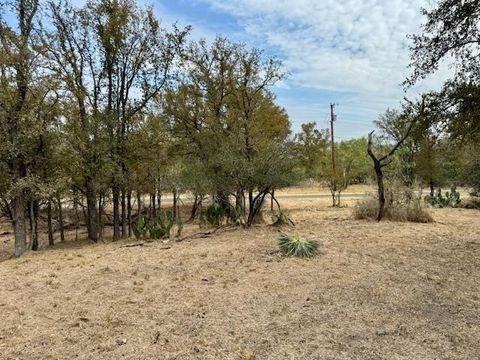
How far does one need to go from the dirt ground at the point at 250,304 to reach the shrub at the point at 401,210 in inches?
138

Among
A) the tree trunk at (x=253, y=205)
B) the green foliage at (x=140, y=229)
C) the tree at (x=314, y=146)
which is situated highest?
the tree at (x=314, y=146)

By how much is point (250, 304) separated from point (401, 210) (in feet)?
27.7

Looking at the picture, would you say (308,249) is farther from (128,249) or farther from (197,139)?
(197,139)

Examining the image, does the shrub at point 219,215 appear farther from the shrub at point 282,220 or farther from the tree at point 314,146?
the tree at point 314,146

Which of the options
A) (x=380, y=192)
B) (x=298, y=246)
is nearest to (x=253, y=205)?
(x=380, y=192)

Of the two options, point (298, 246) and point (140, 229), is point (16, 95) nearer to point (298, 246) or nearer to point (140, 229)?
point (140, 229)

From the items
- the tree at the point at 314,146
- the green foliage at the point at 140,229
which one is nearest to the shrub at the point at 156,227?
the green foliage at the point at 140,229

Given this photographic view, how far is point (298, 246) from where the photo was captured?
7.56 m

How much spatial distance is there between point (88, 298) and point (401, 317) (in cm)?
372

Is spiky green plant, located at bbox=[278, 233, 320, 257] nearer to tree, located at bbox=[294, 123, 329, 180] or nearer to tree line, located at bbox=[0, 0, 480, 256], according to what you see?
tree line, located at bbox=[0, 0, 480, 256]

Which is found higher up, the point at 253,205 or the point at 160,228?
the point at 253,205

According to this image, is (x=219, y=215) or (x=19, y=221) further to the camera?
(x=219, y=215)

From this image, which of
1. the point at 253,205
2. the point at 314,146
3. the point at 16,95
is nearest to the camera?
the point at 16,95

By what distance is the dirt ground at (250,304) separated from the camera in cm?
393
